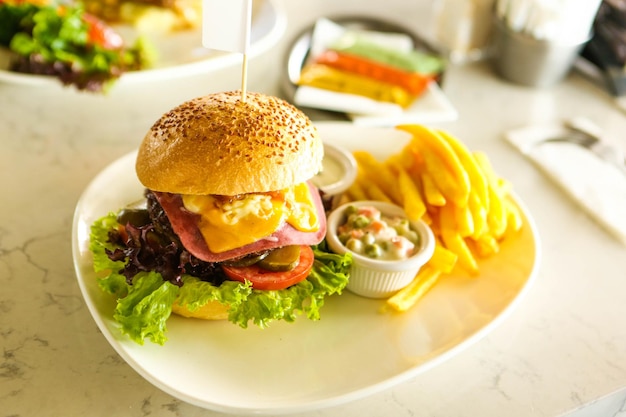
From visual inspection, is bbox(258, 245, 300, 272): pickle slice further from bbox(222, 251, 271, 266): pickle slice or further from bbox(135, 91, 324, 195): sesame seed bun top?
bbox(135, 91, 324, 195): sesame seed bun top

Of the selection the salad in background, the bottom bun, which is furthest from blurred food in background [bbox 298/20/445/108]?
the bottom bun

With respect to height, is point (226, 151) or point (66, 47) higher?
point (226, 151)

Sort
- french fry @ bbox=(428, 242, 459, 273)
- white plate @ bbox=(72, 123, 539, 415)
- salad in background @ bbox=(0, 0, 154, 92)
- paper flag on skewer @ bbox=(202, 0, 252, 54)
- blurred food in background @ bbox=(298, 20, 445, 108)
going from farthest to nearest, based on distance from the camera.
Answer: blurred food in background @ bbox=(298, 20, 445, 108)
salad in background @ bbox=(0, 0, 154, 92)
french fry @ bbox=(428, 242, 459, 273)
paper flag on skewer @ bbox=(202, 0, 252, 54)
white plate @ bbox=(72, 123, 539, 415)

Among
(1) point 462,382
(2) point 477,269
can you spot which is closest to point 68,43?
(2) point 477,269

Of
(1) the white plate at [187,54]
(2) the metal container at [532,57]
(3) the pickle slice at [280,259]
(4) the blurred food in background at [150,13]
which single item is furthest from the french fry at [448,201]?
(4) the blurred food in background at [150,13]

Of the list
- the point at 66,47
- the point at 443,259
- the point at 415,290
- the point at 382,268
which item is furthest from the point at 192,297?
the point at 66,47

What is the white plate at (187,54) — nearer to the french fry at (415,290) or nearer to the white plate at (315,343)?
the white plate at (315,343)

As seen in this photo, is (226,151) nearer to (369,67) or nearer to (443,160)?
(443,160)
